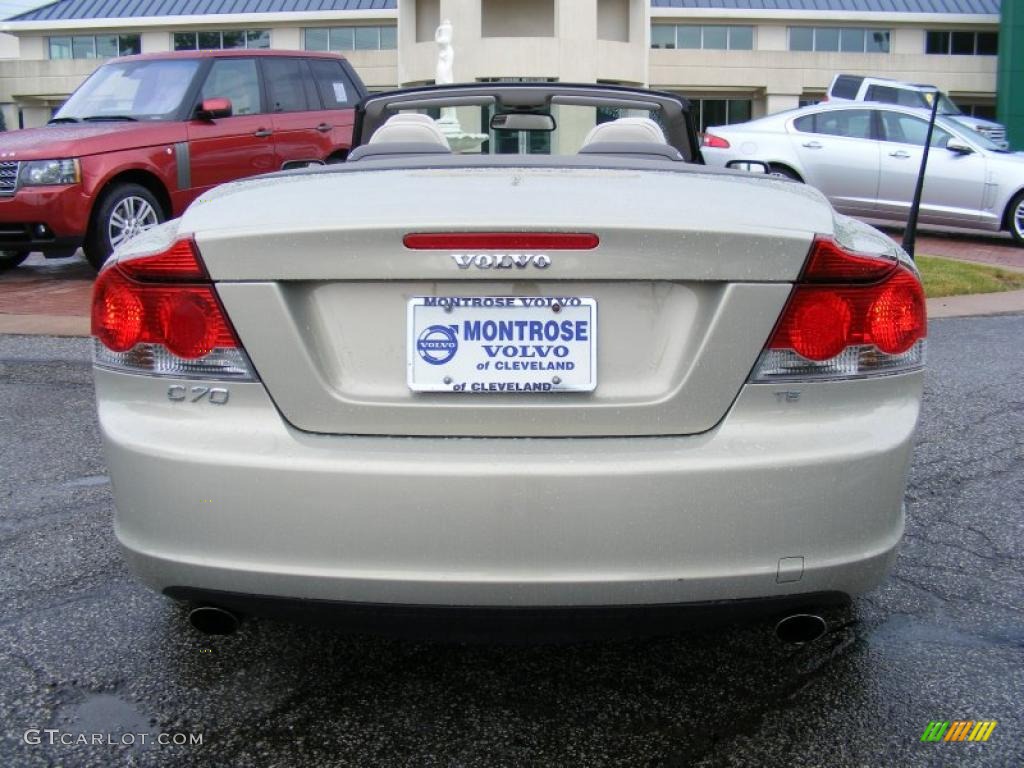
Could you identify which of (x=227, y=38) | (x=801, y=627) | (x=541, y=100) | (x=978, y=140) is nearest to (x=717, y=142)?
(x=978, y=140)

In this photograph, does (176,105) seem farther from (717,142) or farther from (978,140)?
(978,140)

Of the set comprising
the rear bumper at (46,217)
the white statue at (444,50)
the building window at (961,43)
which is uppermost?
the building window at (961,43)

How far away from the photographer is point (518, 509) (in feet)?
6.94

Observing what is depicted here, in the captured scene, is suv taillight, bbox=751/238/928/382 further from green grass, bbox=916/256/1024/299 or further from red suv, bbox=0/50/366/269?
green grass, bbox=916/256/1024/299

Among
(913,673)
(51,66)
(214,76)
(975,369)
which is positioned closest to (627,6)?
(51,66)

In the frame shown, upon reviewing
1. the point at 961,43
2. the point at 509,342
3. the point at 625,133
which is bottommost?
the point at 509,342

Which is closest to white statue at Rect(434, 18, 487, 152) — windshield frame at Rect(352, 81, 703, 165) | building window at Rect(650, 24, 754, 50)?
windshield frame at Rect(352, 81, 703, 165)

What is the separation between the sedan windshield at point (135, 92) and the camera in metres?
9.88

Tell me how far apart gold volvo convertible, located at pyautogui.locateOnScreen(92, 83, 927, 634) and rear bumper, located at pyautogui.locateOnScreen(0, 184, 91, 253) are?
7255mm

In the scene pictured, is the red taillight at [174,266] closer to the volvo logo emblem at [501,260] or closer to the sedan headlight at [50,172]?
the volvo logo emblem at [501,260]

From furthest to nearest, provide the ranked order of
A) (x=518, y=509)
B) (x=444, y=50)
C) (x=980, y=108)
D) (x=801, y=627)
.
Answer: (x=980, y=108), (x=444, y=50), (x=801, y=627), (x=518, y=509)

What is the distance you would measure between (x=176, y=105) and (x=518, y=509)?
8.71 m

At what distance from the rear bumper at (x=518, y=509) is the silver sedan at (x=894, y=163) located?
11.6 metres

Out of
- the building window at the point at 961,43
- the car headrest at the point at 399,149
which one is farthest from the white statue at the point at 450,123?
the building window at the point at 961,43
